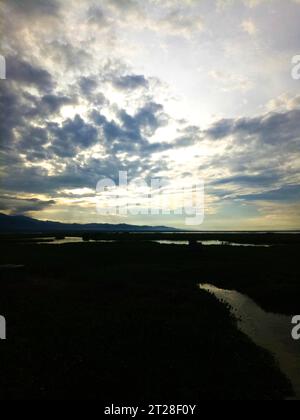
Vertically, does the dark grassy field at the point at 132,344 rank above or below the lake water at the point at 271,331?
above

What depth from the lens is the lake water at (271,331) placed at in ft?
42.8

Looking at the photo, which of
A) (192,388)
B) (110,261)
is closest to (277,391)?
(192,388)

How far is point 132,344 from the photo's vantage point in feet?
46.1

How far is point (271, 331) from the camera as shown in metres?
17.5

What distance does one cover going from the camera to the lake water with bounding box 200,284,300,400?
A: 13039mm

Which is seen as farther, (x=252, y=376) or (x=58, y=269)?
(x=58, y=269)

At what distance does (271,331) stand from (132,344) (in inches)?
348

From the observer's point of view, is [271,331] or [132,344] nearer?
[132,344]

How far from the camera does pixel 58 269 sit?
37.8 m

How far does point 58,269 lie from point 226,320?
2557 centimetres

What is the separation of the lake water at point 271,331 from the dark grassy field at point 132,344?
674 mm

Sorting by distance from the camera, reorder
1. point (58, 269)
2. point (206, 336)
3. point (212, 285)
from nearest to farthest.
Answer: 1. point (206, 336)
2. point (212, 285)
3. point (58, 269)

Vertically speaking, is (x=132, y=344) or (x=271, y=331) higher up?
(x=132, y=344)
